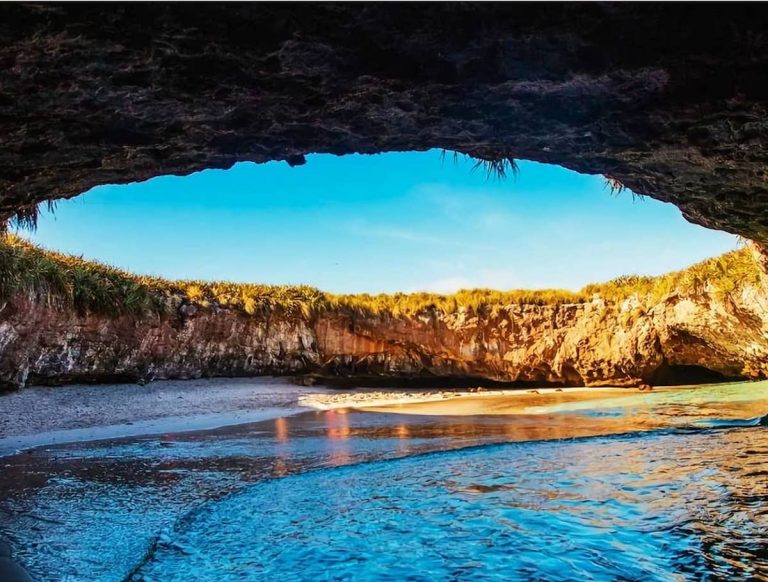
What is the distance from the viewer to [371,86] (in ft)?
11.2

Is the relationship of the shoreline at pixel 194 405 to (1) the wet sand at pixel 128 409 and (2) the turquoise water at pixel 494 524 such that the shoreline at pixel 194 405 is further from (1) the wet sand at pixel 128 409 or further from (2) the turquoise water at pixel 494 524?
(2) the turquoise water at pixel 494 524

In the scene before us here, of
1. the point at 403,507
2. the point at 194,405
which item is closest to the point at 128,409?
the point at 194,405

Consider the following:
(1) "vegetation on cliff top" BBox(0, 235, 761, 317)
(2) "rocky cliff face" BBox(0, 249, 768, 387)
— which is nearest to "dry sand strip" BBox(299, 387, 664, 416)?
(2) "rocky cliff face" BBox(0, 249, 768, 387)

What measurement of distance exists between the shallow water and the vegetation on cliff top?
464 centimetres

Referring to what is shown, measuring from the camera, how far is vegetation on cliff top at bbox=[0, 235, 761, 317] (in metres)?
10.4

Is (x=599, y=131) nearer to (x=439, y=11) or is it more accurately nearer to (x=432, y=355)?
(x=439, y=11)

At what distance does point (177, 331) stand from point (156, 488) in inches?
411

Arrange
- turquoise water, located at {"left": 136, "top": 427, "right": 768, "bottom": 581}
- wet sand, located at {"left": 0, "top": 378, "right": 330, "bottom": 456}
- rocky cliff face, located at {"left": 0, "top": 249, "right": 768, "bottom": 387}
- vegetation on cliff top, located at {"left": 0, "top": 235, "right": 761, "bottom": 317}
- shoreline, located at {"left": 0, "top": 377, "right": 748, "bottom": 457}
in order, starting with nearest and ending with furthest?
turquoise water, located at {"left": 136, "top": 427, "right": 768, "bottom": 581} < wet sand, located at {"left": 0, "top": 378, "right": 330, "bottom": 456} < shoreline, located at {"left": 0, "top": 377, "right": 748, "bottom": 457} < vegetation on cliff top, located at {"left": 0, "top": 235, "right": 761, "bottom": 317} < rocky cliff face, located at {"left": 0, "top": 249, "right": 768, "bottom": 387}

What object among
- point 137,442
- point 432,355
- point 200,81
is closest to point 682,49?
point 200,81

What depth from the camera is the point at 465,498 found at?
4285mm

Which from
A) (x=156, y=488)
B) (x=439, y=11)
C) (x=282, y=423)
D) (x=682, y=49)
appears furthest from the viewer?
(x=282, y=423)

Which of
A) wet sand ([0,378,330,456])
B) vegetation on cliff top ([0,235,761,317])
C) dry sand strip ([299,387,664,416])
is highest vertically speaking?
vegetation on cliff top ([0,235,761,317])

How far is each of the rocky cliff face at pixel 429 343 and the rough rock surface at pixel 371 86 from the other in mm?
7728

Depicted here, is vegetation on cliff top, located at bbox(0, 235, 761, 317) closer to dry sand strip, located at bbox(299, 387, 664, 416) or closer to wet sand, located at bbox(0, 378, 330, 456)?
wet sand, located at bbox(0, 378, 330, 456)
